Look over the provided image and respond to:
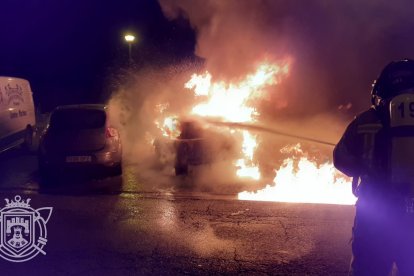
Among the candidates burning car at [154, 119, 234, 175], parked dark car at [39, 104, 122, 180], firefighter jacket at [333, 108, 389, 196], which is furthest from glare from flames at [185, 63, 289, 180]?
firefighter jacket at [333, 108, 389, 196]

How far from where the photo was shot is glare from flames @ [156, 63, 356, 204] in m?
8.26

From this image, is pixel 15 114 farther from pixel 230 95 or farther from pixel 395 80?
pixel 395 80

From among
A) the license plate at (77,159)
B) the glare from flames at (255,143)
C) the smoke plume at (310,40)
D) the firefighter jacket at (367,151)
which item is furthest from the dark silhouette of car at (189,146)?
the firefighter jacket at (367,151)

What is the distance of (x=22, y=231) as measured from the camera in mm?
5980

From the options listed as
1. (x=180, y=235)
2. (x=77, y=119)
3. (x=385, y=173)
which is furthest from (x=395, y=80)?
(x=77, y=119)

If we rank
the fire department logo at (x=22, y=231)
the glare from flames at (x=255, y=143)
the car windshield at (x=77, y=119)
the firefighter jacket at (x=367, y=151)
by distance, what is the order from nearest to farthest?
1. the firefighter jacket at (x=367, y=151)
2. the fire department logo at (x=22, y=231)
3. the glare from flames at (x=255, y=143)
4. the car windshield at (x=77, y=119)

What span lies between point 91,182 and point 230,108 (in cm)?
A: 412

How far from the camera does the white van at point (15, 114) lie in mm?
11961

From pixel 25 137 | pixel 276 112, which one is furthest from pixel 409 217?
pixel 25 137

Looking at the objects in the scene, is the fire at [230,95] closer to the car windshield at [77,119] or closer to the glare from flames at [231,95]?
the glare from flames at [231,95]

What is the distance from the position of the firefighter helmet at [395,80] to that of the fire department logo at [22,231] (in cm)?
423

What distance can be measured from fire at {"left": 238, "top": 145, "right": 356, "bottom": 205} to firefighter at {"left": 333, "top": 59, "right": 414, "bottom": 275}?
4539mm

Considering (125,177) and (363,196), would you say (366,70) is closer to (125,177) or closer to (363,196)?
(125,177)

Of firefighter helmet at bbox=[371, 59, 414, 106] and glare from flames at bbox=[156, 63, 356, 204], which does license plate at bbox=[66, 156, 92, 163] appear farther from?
firefighter helmet at bbox=[371, 59, 414, 106]
